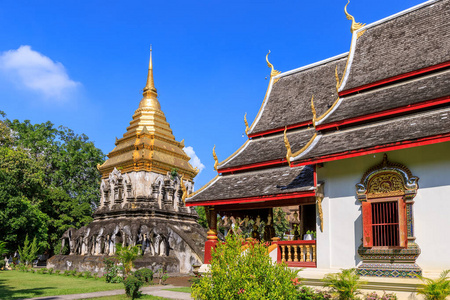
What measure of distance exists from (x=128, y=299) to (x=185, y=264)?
1043cm

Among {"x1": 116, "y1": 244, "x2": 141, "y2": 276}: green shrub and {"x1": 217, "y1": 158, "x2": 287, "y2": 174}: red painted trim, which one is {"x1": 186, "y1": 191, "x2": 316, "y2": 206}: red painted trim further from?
{"x1": 116, "y1": 244, "x2": 141, "y2": 276}: green shrub

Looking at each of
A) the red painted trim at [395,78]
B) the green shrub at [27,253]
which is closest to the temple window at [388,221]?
the red painted trim at [395,78]

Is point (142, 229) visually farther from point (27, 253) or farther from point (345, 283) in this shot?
point (345, 283)

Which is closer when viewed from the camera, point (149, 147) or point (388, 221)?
point (388, 221)

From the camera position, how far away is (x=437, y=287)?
760 cm

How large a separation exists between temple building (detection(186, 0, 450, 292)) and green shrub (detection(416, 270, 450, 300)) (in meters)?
0.29

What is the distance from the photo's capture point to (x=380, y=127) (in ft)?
32.6

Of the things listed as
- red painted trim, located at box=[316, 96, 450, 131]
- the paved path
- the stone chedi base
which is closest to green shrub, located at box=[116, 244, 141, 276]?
the stone chedi base

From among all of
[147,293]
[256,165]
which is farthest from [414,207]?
[147,293]

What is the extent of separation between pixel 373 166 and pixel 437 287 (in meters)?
2.81

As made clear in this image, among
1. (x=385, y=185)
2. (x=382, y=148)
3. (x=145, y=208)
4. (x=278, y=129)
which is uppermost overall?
(x=278, y=129)

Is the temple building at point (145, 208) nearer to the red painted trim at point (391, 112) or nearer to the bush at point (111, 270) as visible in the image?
the bush at point (111, 270)

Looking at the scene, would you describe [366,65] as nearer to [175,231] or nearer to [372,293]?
[372,293]

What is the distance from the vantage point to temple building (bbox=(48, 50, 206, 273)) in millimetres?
24391
